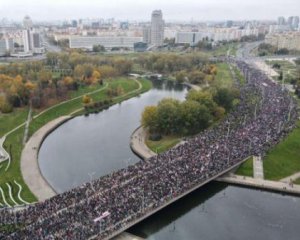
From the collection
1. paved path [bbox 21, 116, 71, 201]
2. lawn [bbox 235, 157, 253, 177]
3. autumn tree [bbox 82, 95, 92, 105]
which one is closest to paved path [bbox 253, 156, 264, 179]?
lawn [bbox 235, 157, 253, 177]

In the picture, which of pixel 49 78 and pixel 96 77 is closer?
pixel 49 78

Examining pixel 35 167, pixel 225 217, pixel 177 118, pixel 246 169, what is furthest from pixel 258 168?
pixel 35 167

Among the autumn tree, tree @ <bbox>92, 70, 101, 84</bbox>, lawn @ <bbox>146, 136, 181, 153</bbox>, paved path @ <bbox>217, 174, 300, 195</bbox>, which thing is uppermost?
tree @ <bbox>92, 70, 101, 84</bbox>

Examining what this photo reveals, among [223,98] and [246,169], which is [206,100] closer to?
[223,98]

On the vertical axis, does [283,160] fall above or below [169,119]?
below

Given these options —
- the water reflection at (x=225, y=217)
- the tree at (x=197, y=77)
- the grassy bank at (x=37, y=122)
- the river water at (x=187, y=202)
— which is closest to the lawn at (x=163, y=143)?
the river water at (x=187, y=202)

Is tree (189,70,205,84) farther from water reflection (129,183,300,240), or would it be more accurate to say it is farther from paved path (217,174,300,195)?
water reflection (129,183,300,240)

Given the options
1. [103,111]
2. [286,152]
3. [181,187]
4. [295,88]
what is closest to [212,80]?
[295,88]
